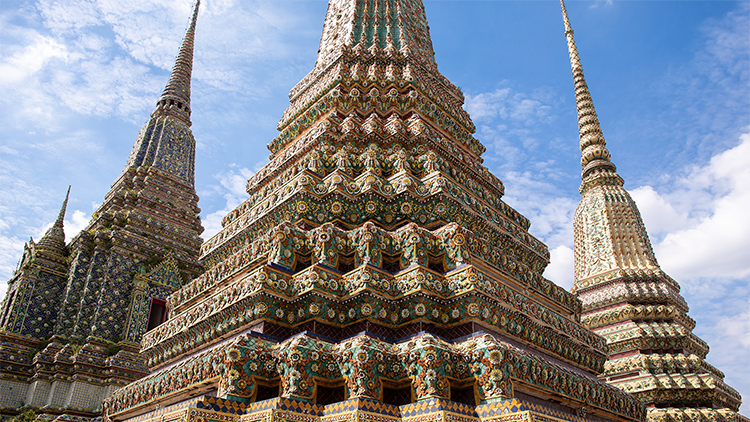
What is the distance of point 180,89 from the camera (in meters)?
21.8

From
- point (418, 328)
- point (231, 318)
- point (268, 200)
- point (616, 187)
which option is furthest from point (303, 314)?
point (616, 187)

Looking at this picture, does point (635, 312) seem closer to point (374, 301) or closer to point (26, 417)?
point (374, 301)

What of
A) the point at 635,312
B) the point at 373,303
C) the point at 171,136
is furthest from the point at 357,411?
the point at 171,136

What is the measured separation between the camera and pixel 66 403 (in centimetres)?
1207

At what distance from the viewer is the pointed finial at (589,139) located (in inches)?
627

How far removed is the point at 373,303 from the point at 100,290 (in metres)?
12.3

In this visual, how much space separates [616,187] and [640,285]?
3.93 meters

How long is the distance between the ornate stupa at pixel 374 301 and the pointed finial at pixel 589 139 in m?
8.97

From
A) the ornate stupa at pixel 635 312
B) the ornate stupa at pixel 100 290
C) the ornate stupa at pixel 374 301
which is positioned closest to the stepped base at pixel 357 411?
the ornate stupa at pixel 374 301

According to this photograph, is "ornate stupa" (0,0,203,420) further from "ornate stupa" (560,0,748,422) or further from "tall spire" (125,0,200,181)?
"ornate stupa" (560,0,748,422)

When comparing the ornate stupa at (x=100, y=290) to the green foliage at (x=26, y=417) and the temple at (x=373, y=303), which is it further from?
the green foliage at (x=26, y=417)

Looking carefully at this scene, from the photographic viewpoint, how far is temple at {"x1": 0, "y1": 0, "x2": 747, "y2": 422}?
4523mm

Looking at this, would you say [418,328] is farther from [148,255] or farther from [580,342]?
[148,255]

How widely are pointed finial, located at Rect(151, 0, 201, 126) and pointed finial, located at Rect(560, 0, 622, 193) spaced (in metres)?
16.3
